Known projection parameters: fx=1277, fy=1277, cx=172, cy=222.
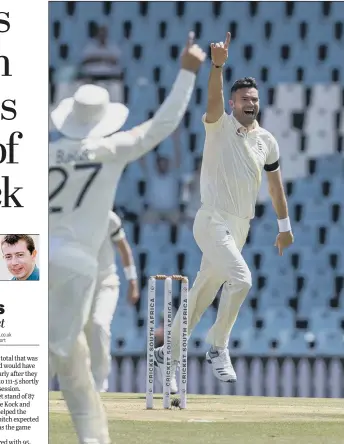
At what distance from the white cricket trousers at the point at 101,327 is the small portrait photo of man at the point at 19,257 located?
3.97 feet

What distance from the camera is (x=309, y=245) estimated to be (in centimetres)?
1375

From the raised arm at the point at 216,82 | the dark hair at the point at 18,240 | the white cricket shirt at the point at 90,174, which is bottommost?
the dark hair at the point at 18,240

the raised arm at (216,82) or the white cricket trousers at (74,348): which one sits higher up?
the raised arm at (216,82)

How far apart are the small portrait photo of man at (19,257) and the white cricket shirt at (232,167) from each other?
208 centimetres

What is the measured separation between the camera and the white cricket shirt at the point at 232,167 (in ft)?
25.8

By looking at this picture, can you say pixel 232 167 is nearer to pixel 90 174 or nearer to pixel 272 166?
pixel 272 166

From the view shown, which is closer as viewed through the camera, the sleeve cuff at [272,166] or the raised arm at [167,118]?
the raised arm at [167,118]

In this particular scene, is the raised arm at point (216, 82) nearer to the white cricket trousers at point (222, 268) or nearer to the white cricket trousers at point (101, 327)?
the white cricket trousers at point (222, 268)

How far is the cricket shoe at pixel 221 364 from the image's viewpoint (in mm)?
7676

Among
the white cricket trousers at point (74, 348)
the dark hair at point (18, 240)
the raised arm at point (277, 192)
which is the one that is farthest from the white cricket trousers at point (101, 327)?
the white cricket trousers at point (74, 348)

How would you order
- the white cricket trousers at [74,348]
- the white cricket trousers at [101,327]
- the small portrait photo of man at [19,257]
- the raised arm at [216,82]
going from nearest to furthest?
1. the white cricket trousers at [74,348]
2. the small portrait photo of man at [19,257]
3. the raised arm at [216,82]
4. the white cricket trousers at [101,327]

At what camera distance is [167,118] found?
5.27 m

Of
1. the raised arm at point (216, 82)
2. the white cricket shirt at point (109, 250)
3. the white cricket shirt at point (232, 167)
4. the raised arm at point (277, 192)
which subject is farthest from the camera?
the raised arm at point (277, 192)

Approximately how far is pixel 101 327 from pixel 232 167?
4.24ft
